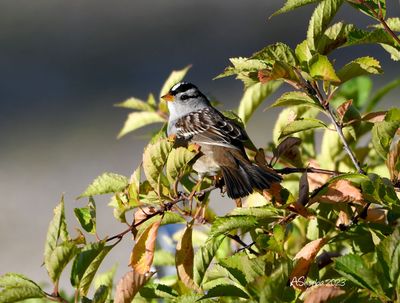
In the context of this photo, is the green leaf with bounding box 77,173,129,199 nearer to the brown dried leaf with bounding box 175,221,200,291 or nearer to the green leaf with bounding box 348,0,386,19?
the brown dried leaf with bounding box 175,221,200,291

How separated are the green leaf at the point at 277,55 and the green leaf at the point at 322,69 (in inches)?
3.2

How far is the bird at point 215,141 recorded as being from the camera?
254cm

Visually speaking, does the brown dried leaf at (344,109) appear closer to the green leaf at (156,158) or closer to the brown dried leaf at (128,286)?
the green leaf at (156,158)

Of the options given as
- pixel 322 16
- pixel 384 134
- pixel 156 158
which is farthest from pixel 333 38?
pixel 156 158

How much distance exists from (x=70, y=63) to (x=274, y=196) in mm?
8181

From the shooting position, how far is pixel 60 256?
1.80 meters

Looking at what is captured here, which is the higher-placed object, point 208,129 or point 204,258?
point 208,129

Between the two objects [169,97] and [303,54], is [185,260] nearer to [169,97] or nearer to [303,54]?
[303,54]

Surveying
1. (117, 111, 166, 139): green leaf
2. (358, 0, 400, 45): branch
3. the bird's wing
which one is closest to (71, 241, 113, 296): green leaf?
(358, 0, 400, 45): branch

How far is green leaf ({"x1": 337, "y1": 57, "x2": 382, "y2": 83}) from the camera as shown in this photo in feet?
6.59

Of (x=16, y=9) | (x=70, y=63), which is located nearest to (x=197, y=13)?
(x=70, y=63)

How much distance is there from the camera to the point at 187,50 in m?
9.84

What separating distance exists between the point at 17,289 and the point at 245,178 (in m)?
1.00

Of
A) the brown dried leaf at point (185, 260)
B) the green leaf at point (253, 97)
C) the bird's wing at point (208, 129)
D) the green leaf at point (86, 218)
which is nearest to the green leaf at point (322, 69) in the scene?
the brown dried leaf at point (185, 260)
